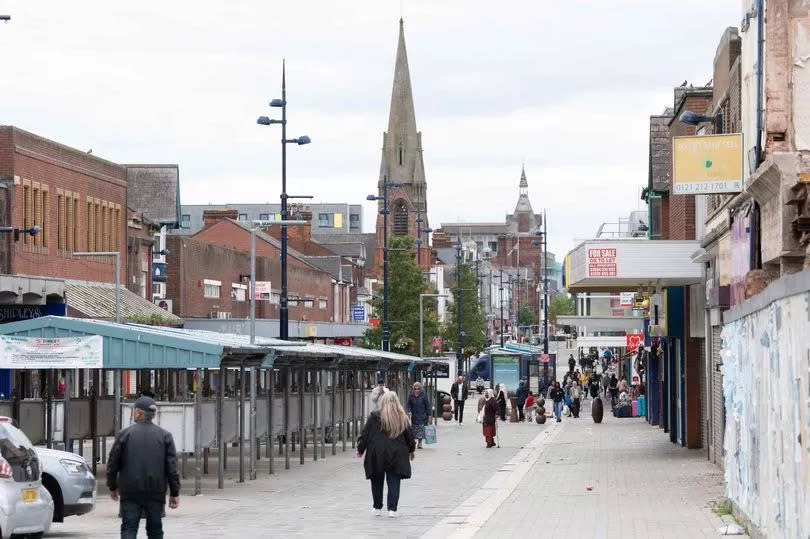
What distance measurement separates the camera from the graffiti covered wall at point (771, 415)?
1241cm

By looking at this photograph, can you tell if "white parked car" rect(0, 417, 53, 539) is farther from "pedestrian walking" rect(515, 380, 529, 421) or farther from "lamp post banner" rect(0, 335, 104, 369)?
"pedestrian walking" rect(515, 380, 529, 421)

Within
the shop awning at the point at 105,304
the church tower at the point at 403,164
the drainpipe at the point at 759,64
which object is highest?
the church tower at the point at 403,164

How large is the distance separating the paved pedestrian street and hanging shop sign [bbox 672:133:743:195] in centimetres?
439

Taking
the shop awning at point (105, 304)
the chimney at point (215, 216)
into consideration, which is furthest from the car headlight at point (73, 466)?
the chimney at point (215, 216)

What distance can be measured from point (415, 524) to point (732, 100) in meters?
11.0

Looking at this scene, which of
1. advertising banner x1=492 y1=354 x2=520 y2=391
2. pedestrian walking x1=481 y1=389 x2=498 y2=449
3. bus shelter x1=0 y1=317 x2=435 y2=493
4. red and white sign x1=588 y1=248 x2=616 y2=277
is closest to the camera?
bus shelter x1=0 y1=317 x2=435 y2=493

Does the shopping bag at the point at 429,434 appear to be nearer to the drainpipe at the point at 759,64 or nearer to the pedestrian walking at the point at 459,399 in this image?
the pedestrian walking at the point at 459,399

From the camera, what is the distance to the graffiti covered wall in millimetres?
12414

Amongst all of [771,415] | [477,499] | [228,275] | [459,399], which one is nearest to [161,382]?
[477,499]

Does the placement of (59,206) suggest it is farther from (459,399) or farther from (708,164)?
(708,164)

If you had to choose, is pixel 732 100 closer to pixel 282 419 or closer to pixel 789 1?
pixel 789 1

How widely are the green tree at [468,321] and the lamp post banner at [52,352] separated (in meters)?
87.9

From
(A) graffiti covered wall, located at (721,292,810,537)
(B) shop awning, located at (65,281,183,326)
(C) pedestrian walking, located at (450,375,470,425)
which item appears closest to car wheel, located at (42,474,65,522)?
(A) graffiti covered wall, located at (721,292,810,537)

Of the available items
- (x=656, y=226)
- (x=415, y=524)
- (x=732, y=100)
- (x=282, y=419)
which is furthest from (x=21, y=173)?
(x=415, y=524)
